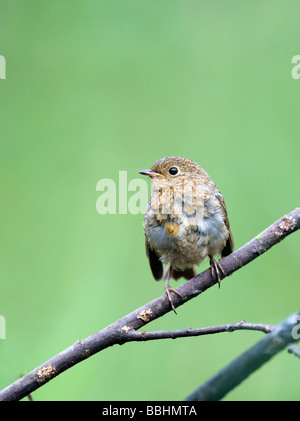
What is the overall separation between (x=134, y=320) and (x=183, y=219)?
922 millimetres

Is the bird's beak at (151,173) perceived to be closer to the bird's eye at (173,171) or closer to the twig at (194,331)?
the bird's eye at (173,171)

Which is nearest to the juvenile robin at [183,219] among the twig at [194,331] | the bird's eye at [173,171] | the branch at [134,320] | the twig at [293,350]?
the bird's eye at [173,171]

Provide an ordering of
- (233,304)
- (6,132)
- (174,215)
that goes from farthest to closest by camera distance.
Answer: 1. (6,132)
2. (233,304)
3. (174,215)

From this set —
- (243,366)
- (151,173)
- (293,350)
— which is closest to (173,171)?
(151,173)

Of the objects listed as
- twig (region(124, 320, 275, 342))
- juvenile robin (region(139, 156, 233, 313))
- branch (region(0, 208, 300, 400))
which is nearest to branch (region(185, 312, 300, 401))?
twig (region(124, 320, 275, 342))

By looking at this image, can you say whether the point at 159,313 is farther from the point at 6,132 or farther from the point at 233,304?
the point at 6,132

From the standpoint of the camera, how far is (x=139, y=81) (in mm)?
6086

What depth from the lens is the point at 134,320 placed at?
7.21 ft

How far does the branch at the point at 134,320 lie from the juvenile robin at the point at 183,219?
52cm

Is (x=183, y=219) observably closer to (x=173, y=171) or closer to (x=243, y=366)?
(x=173, y=171)

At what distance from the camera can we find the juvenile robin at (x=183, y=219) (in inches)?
118

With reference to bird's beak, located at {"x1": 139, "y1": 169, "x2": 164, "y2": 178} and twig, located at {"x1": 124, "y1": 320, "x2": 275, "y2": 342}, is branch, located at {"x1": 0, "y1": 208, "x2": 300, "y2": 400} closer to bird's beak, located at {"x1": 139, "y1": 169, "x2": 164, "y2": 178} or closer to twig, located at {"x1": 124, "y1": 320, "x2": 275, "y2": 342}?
twig, located at {"x1": 124, "y1": 320, "x2": 275, "y2": 342}
